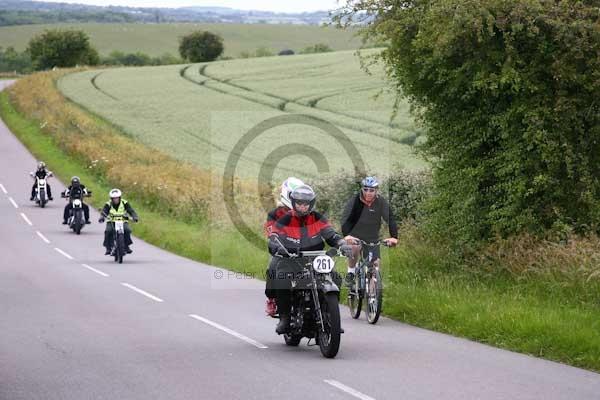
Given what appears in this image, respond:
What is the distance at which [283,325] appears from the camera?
475 inches

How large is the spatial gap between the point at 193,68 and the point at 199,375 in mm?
88538

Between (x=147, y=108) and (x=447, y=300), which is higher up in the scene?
(x=447, y=300)

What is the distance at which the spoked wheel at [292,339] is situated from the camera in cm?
1222

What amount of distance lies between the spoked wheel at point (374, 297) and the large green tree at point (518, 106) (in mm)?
3533

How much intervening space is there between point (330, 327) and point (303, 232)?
4.43 ft

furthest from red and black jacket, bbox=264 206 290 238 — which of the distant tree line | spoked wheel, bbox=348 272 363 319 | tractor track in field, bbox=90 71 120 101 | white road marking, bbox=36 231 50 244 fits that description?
the distant tree line

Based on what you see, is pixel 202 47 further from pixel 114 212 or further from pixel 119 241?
pixel 119 241

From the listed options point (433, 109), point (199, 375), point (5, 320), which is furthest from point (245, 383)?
point (433, 109)

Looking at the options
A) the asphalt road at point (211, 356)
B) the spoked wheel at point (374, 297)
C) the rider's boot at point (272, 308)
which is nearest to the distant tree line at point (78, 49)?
the asphalt road at point (211, 356)

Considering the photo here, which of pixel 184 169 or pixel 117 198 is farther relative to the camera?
pixel 184 169

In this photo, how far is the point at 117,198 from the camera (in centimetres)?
2602

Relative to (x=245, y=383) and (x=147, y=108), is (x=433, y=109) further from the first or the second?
(x=147, y=108)

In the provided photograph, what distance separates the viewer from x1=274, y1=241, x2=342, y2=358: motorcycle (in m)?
11.3

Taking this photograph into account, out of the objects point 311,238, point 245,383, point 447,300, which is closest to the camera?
point 245,383
